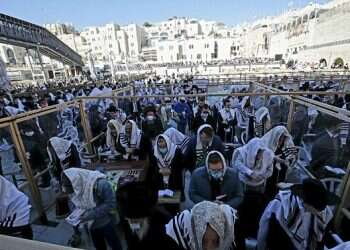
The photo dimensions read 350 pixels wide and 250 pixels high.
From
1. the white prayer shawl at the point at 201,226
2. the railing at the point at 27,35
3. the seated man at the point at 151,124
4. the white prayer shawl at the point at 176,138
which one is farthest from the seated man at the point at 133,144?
the railing at the point at 27,35

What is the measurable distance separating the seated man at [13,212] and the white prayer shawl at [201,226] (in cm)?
171

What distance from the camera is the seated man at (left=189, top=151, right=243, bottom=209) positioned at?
8.89ft

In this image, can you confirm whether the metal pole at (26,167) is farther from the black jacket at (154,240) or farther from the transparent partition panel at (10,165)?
the black jacket at (154,240)

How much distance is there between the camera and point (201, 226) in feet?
5.82

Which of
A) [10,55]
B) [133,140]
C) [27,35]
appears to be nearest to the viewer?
[133,140]

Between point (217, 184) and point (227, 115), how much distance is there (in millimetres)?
3657

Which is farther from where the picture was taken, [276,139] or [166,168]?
[276,139]

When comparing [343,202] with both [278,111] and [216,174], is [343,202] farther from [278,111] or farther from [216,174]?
[278,111]

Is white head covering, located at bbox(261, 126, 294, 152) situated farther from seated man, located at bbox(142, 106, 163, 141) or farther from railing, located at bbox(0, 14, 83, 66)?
railing, located at bbox(0, 14, 83, 66)

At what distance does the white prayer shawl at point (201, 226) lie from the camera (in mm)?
1768

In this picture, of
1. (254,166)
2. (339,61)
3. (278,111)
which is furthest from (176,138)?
(339,61)

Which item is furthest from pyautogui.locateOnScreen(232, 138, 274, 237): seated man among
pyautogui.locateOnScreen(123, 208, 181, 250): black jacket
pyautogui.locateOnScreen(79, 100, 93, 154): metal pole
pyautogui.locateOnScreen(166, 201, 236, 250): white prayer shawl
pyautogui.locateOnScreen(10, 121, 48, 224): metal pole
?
pyautogui.locateOnScreen(79, 100, 93, 154): metal pole

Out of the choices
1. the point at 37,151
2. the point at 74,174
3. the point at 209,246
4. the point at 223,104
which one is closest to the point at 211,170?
the point at 209,246

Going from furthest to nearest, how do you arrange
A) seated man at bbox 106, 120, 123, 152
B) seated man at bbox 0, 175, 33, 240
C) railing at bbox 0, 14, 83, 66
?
railing at bbox 0, 14, 83, 66 < seated man at bbox 106, 120, 123, 152 < seated man at bbox 0, 175, 33, 240
